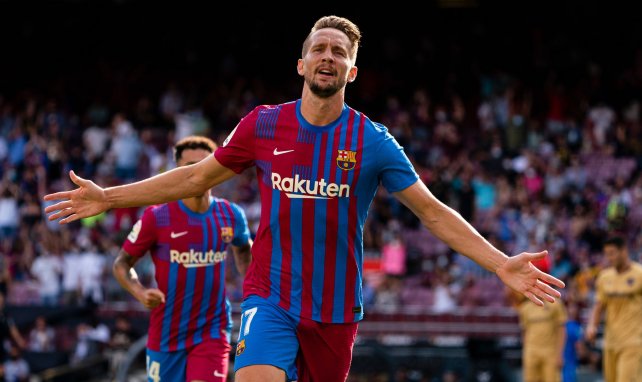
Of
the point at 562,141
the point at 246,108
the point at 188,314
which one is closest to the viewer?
the point at 188,314

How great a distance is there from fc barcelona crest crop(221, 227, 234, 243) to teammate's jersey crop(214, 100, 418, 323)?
→ 7.66ft

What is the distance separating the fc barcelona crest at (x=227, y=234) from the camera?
→ 26.8ft

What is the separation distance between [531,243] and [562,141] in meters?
3.94

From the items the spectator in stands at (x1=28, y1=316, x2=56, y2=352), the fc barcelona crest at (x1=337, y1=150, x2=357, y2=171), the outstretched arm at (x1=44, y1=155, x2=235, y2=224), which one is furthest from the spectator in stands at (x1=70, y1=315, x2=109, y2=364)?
the fc barcelona crest at (x1=337, y1=150, x2=357, y2=171)

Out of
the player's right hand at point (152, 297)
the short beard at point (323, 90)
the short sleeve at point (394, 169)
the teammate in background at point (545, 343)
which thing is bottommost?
the teammate in background at point (545, 343)

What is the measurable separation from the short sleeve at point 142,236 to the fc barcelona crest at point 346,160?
2.86m

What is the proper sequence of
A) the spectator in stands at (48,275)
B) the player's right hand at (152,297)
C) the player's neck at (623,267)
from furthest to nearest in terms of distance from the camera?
the spectator in stands at (48,275), the player's neck at (623,267), the player's right hand at (152,297)

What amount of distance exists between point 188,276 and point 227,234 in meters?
0.44

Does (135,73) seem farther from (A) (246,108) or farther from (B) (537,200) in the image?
(B) (537,200)

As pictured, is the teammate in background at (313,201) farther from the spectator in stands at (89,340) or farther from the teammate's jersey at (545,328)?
the spectator in stands at (89,340)

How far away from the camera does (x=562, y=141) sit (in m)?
22.1

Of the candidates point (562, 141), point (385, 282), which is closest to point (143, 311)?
point (385, 282)

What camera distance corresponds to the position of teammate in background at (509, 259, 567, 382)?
13992 mm

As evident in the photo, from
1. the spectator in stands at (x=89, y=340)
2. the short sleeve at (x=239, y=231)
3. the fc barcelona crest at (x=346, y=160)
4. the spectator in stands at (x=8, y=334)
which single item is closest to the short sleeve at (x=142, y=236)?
the short sleeve at (x=239, y=231)
